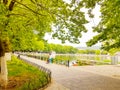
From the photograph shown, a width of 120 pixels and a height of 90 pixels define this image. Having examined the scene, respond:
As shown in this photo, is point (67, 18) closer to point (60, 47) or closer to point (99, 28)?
point (99, 28)

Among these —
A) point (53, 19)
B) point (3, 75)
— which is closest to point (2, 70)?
point (3, 75)

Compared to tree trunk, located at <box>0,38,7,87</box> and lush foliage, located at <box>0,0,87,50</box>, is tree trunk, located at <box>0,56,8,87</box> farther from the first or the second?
lush foliage, located at <box>0,0,87,50</box>

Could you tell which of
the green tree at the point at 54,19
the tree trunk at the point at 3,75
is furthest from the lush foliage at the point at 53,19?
the tree trunk at the point at 3,75

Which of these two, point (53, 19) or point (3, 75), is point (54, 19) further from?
point (3, 75)

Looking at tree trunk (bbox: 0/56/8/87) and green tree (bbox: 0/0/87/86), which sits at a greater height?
green tree (bbox: 0/0/87/86)

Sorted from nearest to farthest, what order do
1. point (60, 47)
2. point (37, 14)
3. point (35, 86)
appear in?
point (35, 86) → point (37, 14) → point (60, 47)

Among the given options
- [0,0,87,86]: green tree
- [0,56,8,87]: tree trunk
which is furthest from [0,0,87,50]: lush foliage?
[0,56,8,87]: tree trunk

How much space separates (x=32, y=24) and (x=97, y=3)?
4671 millimetres

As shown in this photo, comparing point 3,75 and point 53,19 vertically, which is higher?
point 53,19

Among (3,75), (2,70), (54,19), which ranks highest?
(54,19)

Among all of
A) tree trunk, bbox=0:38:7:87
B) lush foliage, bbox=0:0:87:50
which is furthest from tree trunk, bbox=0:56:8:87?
lush foliage, bbox=0:0:87:50

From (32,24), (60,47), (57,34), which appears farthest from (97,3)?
(60,47)

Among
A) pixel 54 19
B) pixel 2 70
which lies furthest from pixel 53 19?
pixel 2 70

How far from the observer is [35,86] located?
585 inches
